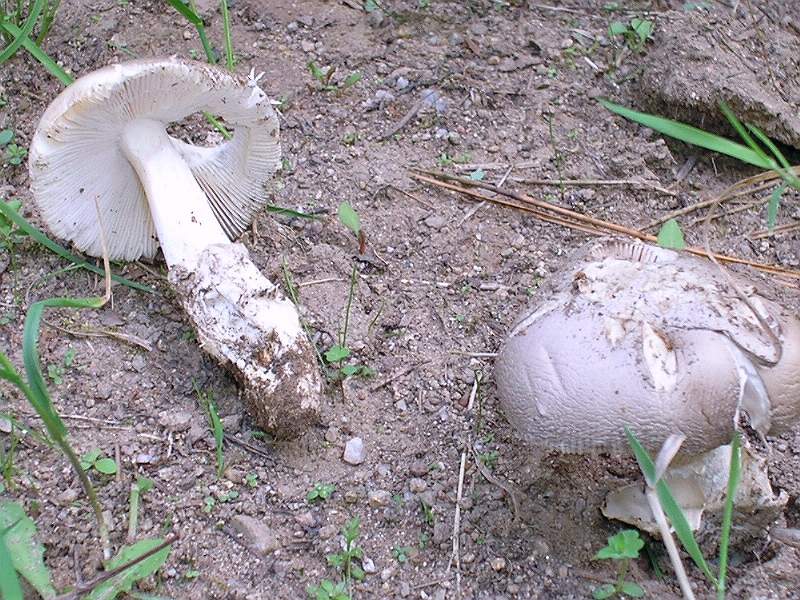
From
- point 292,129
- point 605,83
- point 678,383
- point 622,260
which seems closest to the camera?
point 678,383

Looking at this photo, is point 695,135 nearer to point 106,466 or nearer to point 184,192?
point 184,192

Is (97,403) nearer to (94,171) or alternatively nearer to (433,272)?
(94,171)

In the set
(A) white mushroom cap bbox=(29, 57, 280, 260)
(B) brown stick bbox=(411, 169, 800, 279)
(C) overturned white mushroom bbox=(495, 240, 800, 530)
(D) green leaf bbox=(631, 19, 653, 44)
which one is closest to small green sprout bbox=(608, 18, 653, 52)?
(D) green leaf bbox=(631, 19, 653, 44)

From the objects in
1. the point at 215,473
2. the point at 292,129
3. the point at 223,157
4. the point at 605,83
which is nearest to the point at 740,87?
the point at 605,83

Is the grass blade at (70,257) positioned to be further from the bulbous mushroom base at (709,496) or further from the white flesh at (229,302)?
the bulbous mushroom base at (709,496)

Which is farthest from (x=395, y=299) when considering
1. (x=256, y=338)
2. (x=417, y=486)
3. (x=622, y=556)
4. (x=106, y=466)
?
(x=622, y=556)

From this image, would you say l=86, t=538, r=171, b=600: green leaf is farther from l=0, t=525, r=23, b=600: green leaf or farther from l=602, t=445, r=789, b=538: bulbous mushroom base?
l=602, t=445, r=789, b=538: bulbous mushroom base
